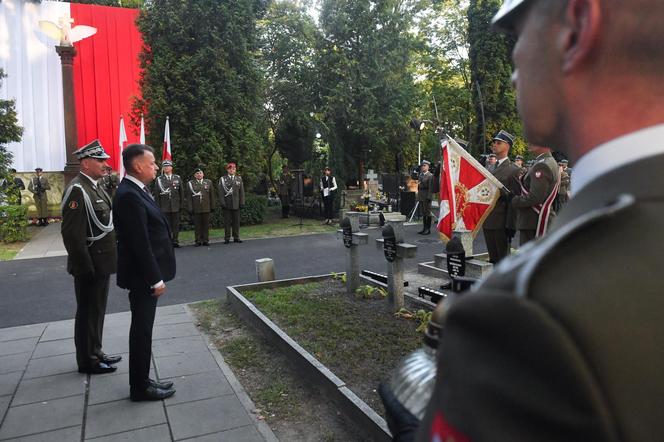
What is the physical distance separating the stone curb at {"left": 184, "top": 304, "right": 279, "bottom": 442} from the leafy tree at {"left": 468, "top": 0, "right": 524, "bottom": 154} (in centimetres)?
1920

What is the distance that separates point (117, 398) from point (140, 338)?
1.95 feet

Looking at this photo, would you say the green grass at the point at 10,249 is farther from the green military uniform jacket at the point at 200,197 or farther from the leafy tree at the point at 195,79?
the leafy tree at the point at 195,79

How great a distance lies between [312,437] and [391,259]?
9.70ft

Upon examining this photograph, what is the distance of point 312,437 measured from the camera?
3527 millimetres

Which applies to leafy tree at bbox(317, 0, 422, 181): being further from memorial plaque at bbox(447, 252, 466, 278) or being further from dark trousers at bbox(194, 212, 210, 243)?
memorial plaque at bbox(447, 252, 466, 278)

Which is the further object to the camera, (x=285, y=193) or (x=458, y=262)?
(x=285, y=193)

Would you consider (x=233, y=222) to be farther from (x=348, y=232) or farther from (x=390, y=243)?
(x=390, y=243)

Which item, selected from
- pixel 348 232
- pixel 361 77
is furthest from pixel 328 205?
pixel 348 232

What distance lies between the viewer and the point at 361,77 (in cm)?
2023

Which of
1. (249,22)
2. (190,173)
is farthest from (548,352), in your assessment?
(249,22)

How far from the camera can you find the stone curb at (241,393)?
3.55 metres

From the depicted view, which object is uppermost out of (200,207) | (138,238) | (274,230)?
(200,207)

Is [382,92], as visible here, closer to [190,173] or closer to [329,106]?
[329,106]

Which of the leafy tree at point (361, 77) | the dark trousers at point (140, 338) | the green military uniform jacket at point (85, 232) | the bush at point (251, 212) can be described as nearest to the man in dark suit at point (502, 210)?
the dark trousers at point (140, 338)
